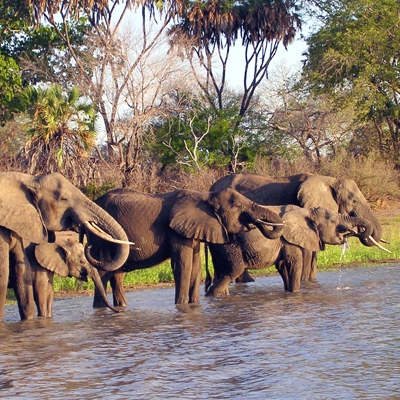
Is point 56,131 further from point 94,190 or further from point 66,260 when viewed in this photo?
point 66,260

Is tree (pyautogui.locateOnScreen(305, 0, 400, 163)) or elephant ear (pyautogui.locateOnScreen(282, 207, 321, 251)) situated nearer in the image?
elephant ear (pyautogui.locateOnScreen(282, 207, 321, 251))

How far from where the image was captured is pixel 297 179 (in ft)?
57.6

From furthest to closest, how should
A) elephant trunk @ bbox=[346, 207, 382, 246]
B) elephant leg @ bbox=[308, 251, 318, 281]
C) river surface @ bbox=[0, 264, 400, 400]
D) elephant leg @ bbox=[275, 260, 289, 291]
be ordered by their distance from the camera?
elephant leg @ bbox=[308, 251, 318, 281] < elephant trunk @ bbox=[346, 207, 382, 246] < elephant leg @ bbox=[275, 260, 289, 291] < river surface @ bbox=[0, 264, 400, 400]

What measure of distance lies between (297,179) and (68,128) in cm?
1182

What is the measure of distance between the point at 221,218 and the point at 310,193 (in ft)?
12.7

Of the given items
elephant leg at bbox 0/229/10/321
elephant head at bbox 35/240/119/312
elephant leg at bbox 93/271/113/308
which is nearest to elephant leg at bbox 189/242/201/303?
elephant leg at bbox 93/271/113/308

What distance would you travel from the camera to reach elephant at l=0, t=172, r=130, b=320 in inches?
446

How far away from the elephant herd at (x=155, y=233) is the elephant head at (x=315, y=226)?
2 cm

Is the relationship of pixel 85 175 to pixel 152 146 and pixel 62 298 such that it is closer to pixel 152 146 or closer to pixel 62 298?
pixel 152 146

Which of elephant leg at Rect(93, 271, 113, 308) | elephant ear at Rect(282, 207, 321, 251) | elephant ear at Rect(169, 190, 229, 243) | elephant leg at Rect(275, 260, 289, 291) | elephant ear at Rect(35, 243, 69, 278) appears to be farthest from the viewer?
elephant leg at Rect(275, 260, 289, 291)

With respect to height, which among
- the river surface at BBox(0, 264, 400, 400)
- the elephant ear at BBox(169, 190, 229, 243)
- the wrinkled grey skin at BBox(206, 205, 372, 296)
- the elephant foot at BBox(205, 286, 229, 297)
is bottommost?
the river surface at BBox(0, 264, 400, 400)

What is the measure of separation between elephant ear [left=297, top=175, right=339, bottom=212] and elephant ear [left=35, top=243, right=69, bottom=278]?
5582 mm

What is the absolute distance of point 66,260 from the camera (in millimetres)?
12547

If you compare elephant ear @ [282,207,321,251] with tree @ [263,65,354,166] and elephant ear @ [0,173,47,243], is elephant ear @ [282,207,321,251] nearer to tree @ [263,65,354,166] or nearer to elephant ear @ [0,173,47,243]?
elephant ear @ [0,173,47,243]
